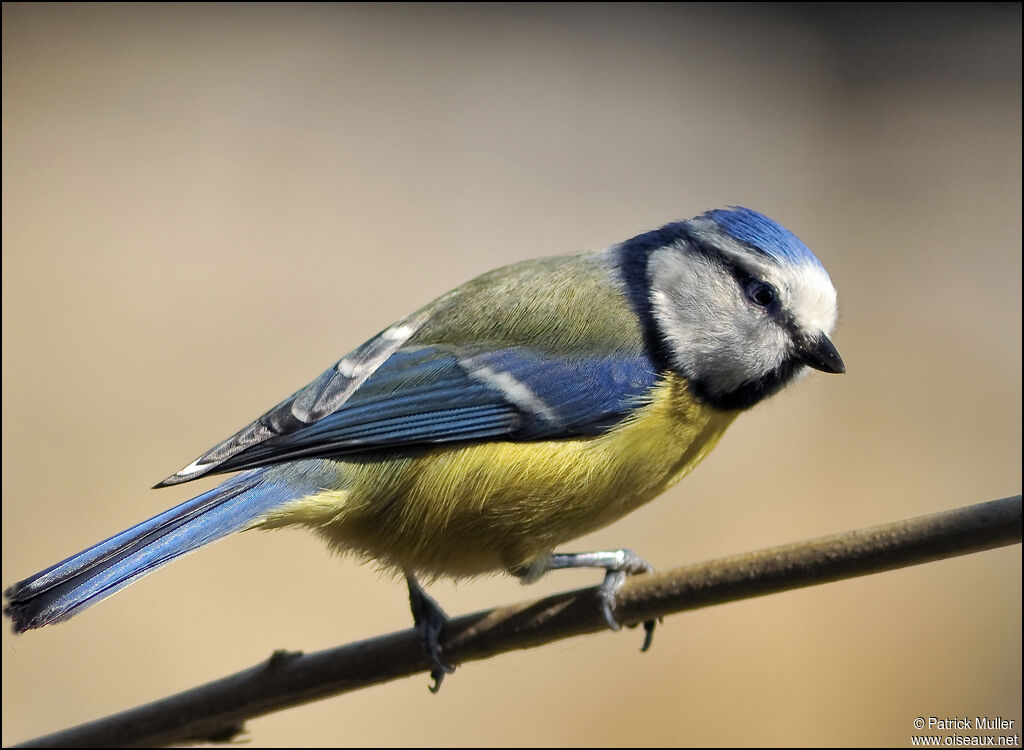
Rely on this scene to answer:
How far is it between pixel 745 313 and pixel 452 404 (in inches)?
20.3

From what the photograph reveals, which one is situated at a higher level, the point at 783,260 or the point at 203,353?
the point at 203,353

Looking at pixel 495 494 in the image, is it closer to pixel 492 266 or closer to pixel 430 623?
pixel 430 623

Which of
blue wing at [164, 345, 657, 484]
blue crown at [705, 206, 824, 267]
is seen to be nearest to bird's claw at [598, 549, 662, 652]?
blue wing at [164, 345, 657, 484]

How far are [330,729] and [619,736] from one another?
2.44 feet

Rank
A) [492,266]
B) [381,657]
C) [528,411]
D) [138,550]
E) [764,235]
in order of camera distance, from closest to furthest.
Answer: [138,550] → [381,657] → [528,411] → [764,235] → [492,266]

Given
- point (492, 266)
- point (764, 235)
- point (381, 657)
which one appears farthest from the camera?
point (492, 266)

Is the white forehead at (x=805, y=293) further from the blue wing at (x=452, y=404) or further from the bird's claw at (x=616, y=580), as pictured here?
the bird's claw at (x=616, y=580)

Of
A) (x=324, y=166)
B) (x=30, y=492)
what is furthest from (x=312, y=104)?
(x=30, y=492)

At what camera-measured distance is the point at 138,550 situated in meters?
1.45

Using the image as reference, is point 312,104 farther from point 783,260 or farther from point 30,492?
point 783,260

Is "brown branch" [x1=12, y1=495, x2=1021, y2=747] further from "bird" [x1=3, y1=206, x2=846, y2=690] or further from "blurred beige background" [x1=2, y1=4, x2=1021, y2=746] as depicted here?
"blurred beige background" [x1=2, y1=4, x2=1021, y2=746]

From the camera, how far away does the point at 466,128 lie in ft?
15.8

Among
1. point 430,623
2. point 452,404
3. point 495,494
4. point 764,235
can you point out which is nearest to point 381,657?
point 430,623

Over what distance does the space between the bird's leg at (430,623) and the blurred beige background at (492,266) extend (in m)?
0.24
